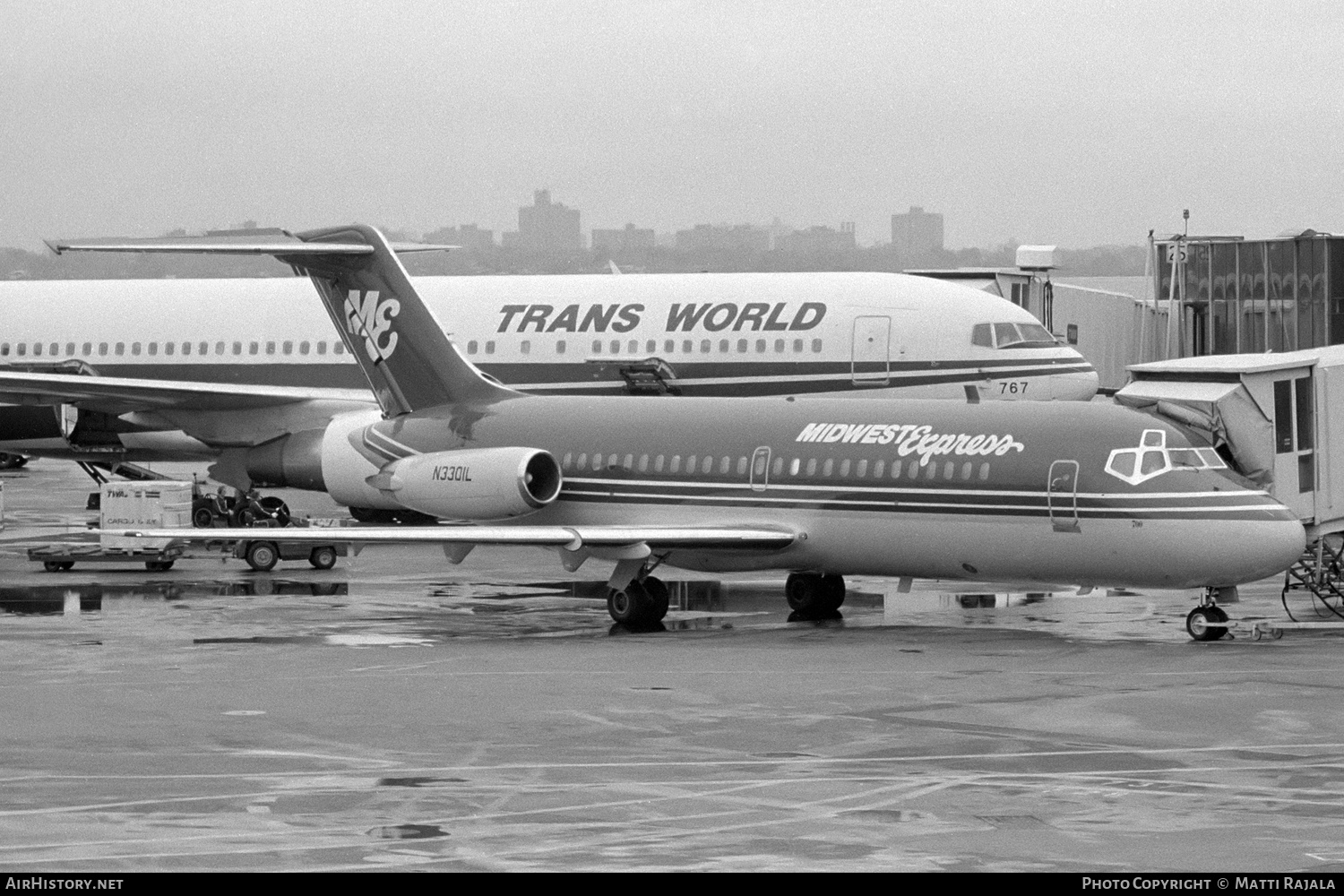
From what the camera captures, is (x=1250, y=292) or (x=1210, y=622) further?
(x=1250, y=292)

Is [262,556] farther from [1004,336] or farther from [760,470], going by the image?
[1004,336]

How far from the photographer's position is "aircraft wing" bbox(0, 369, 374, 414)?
3809cm

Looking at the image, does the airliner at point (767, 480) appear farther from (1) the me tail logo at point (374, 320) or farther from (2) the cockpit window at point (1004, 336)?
(2) the cockpit window at point (1004, 336)

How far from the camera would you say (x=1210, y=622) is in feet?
83.0

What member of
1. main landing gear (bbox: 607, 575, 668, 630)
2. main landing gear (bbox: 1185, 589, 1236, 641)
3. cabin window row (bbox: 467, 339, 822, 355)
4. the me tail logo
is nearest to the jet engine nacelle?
main landing gear (bbox: 607, 575, 668, 630)

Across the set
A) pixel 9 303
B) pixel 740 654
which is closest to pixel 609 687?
pixel 740 654

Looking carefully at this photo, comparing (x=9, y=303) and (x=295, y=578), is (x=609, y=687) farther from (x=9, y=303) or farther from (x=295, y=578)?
(x=9, y=303)

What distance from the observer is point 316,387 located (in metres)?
41.4

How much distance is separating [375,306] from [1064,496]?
465 inches

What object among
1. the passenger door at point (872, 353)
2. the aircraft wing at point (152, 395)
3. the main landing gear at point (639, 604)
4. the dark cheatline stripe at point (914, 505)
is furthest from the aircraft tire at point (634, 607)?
the aircraft wing at point (152, 395)

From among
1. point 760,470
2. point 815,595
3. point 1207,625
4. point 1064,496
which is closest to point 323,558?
point 815,595

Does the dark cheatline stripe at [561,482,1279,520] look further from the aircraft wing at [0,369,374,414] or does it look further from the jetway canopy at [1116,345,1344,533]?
the aircraft wing at [0,369,374,414]

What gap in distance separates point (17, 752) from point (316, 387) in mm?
23614

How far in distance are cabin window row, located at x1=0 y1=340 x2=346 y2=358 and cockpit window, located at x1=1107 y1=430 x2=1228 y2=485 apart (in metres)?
20.0
